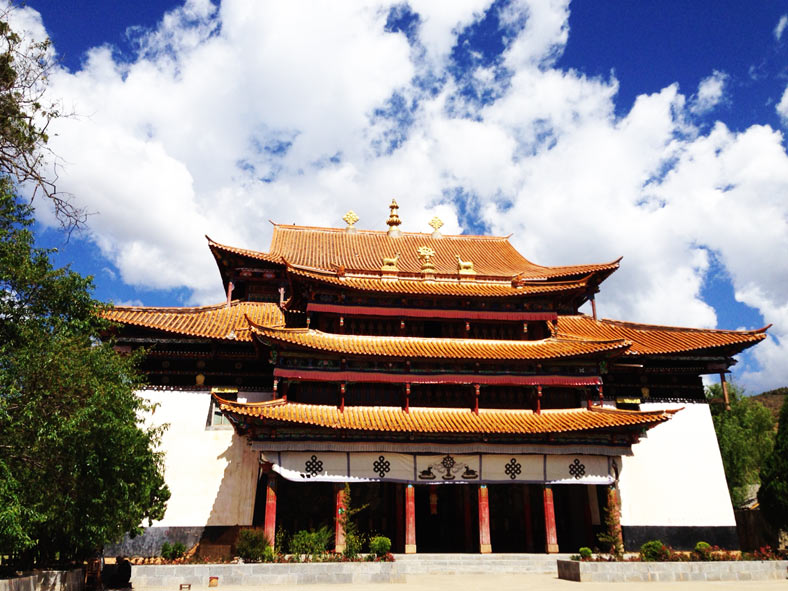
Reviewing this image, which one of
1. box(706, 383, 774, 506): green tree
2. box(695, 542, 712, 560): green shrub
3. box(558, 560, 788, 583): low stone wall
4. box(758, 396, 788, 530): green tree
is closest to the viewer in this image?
box(558, 560, 788, 583): low stone wall

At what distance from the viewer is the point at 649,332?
2880cm

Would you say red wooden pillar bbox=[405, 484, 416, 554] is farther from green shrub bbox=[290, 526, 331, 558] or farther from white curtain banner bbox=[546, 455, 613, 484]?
white curtain banner bbox=[546, 455, 613, 484]

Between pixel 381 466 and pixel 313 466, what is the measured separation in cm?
255

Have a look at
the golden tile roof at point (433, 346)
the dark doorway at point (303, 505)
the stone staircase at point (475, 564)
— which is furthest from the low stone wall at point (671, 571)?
the dark doorway at point (303, 505)

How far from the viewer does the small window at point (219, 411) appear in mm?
24016

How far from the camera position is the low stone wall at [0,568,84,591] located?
1099cm

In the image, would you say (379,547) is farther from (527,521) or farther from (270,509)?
(527,521)

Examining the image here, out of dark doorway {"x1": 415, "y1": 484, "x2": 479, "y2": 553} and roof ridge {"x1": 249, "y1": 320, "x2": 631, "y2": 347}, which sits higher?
roof ridge {"x1": 249, "y1": 320, "x2": 631, "y2": 347}

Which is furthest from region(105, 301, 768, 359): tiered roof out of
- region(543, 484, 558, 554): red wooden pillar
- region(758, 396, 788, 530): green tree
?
region(543, 484, 558, 554): red wooden pillar

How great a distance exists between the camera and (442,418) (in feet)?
76.1

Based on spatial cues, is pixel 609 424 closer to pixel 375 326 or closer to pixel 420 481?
pixel 420 481

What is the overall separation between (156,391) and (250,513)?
6408 millimetres

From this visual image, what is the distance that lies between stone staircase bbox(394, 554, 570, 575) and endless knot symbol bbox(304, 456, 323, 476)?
13.5ft

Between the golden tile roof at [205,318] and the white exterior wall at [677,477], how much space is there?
17.2m
